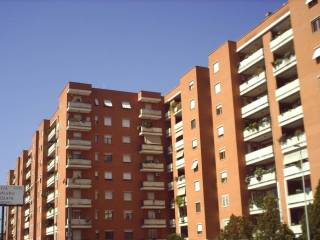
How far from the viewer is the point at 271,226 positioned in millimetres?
43531

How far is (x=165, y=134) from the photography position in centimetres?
7638

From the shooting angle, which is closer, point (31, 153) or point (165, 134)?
point (165, 134)

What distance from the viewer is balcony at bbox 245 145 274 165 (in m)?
50.2

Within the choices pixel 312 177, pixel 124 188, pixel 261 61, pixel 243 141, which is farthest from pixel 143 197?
pixel 312 177

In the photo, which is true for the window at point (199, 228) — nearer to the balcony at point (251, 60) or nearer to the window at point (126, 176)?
the window at point (126, 176)

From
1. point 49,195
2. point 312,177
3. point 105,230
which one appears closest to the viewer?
point 312,177

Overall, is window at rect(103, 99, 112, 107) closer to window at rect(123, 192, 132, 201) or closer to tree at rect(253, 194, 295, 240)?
window at rect(123, 192, 132, 201)

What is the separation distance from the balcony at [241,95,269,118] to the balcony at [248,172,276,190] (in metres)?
6.80

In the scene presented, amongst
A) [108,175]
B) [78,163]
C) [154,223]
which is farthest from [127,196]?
[78,163]

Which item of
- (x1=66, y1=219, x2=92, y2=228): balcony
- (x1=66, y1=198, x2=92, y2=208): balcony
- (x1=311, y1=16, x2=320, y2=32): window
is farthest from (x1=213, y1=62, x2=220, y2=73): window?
(x1=66, y1=219, x2=92, y2=228): balcony

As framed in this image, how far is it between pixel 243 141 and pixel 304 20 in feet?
48.5

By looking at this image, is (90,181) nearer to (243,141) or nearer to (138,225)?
(138,225)

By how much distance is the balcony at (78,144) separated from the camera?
71500mm

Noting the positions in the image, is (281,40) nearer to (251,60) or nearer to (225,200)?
(251,60)
